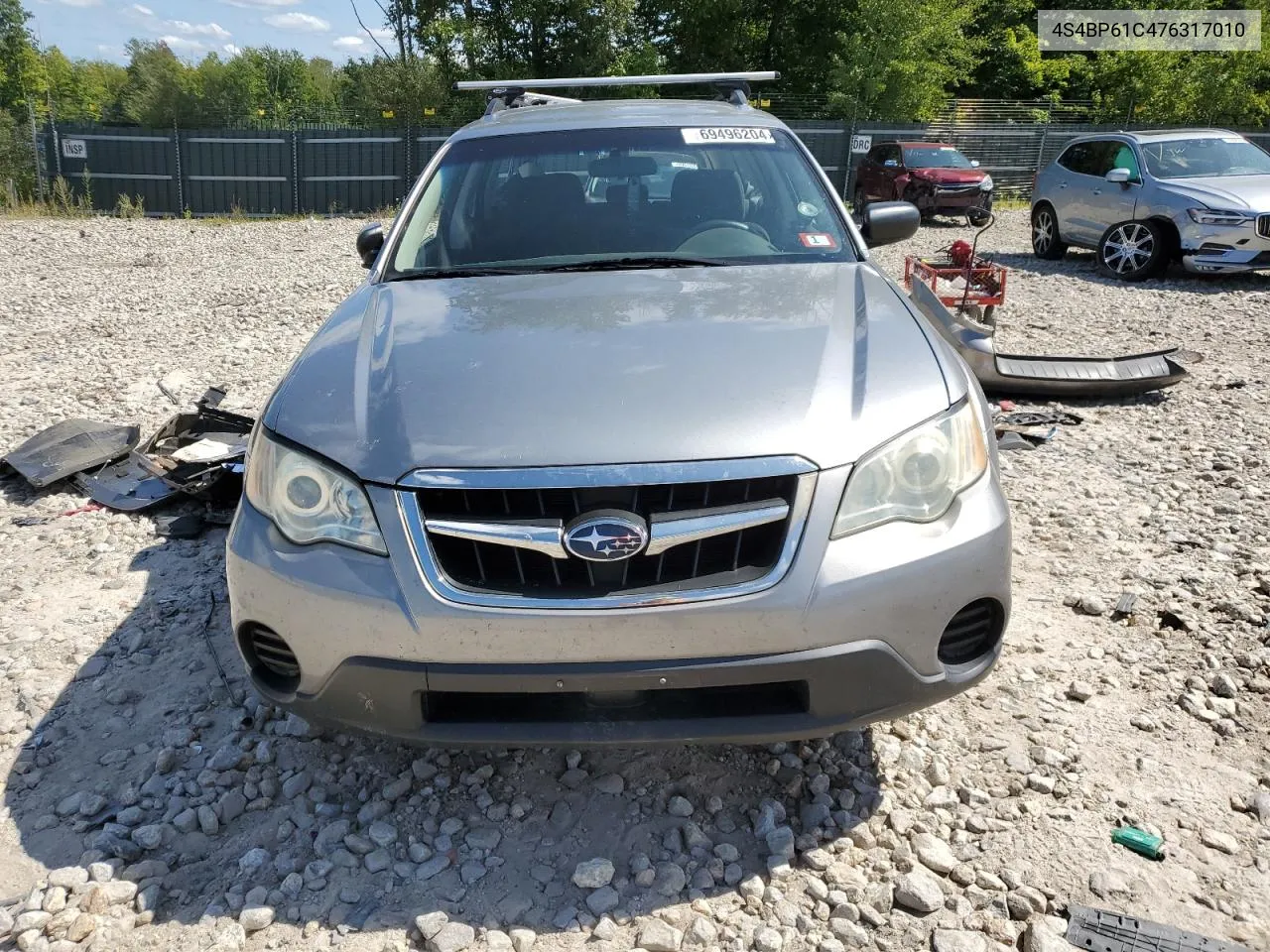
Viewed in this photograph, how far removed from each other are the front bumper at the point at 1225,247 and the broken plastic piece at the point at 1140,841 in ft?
32.3

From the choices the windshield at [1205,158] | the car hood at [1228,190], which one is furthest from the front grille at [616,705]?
the windshield at [1205,158]

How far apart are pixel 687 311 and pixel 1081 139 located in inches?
468

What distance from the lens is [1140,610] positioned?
3.72 m

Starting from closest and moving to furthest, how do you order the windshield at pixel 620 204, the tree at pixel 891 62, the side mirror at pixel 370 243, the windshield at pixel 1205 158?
the windshield at pixel 620 204
the side mirror at pixel 370 243
the windshield at pixel 1205 158
the tree at pixel 891 62

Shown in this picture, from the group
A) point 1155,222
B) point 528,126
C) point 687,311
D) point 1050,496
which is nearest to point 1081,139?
point 1155,222

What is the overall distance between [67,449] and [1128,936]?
489cm

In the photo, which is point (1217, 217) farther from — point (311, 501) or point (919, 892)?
point (311, 501)

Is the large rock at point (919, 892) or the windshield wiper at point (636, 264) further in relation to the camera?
the windshield wiper at point (636, 264)

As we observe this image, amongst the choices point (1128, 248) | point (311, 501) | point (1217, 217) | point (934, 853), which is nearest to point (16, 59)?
point (1128, 248)

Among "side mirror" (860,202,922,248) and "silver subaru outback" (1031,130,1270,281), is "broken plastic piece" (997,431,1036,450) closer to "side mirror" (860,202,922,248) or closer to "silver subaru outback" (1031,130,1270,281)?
"side mirror" (860,202,922,248)

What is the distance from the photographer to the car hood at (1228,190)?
10.6 metres

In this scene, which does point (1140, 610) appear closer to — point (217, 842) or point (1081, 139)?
point (217, 842)

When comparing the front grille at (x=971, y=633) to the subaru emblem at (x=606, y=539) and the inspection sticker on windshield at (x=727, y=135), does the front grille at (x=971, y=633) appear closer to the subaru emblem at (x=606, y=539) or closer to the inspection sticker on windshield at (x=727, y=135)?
the subaru emblem at (x=606, y=539)

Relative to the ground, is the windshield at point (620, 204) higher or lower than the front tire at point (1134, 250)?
higher
